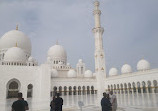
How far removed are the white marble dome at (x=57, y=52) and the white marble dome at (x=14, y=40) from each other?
275 inches

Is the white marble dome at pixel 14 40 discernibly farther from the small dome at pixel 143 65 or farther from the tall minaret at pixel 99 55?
the small dome at pixel 143 65

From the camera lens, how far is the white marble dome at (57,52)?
119 feet

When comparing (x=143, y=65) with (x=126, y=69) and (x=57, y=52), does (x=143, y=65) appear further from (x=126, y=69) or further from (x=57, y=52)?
(x=57, y=52)

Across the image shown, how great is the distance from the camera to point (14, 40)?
2880 centimetres

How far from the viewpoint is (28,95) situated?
2228cm

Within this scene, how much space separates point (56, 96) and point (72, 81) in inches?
889

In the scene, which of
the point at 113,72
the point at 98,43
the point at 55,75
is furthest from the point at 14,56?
the point at 113,72

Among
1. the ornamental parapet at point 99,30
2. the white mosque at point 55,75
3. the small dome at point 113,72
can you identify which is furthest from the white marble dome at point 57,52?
the small dome at point 113,72

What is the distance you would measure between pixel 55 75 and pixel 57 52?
966cm

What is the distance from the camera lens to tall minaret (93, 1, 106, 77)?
28.1 m

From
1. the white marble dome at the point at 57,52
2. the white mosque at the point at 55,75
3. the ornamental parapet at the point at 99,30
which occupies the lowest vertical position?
the white mosque at the point at 55,75

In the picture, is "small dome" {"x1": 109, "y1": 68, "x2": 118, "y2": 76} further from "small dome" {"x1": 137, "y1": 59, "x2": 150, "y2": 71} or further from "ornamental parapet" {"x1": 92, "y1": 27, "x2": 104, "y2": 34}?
"ornamental parapet" {"x1": 92, "y1": 27, "x2": 104, "y2": 34}

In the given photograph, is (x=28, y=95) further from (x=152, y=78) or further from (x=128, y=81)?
(x=152, y=78)

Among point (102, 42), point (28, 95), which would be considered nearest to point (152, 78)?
point (102, 42)
